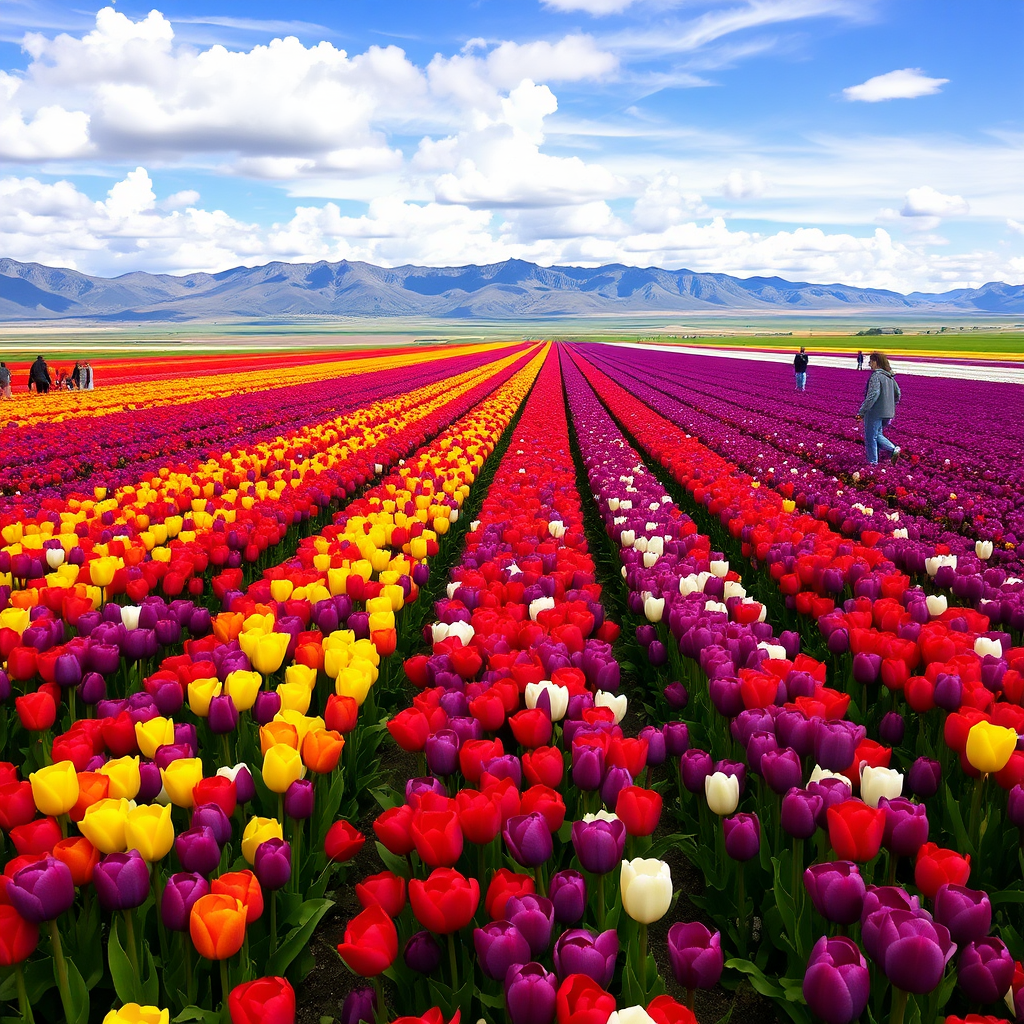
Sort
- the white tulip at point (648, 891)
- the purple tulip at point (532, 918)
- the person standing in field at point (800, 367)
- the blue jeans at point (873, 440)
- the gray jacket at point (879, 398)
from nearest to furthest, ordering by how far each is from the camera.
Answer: the purple tulip at point (532, 918) → the white tulip at point (648, 891) → the gray jacket at point (879, 398) → the blue jeans at point (873, 440) → the person standing in field at point (800, 367)

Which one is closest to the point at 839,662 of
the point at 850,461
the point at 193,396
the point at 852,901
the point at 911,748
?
the point at 911,748

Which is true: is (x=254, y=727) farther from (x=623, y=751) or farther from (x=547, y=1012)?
(x=547, y=1012)

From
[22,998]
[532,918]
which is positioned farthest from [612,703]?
[22,998]

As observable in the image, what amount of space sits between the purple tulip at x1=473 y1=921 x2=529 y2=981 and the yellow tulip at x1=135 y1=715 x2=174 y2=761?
1.44 meters

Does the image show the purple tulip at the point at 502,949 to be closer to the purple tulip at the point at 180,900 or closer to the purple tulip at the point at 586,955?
the purple tulip at the point at 586,955

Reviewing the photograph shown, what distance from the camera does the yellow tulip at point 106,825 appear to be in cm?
216

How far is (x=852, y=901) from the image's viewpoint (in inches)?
78.4

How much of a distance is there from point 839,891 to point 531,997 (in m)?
0.78

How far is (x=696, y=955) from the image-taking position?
1908 millimetres

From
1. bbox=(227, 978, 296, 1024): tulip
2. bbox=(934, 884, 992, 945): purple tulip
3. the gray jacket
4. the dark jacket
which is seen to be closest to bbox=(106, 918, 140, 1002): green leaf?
bbox=(227, 978, 296, 1024): tulip

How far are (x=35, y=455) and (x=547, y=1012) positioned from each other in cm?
1312

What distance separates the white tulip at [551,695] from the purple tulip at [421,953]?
1.15 metres

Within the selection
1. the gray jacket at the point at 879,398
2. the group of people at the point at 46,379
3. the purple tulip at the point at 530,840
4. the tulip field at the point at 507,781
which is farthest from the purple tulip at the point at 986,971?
the group of people at the point at 46,379

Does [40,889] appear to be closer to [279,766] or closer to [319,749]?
[279,766]
